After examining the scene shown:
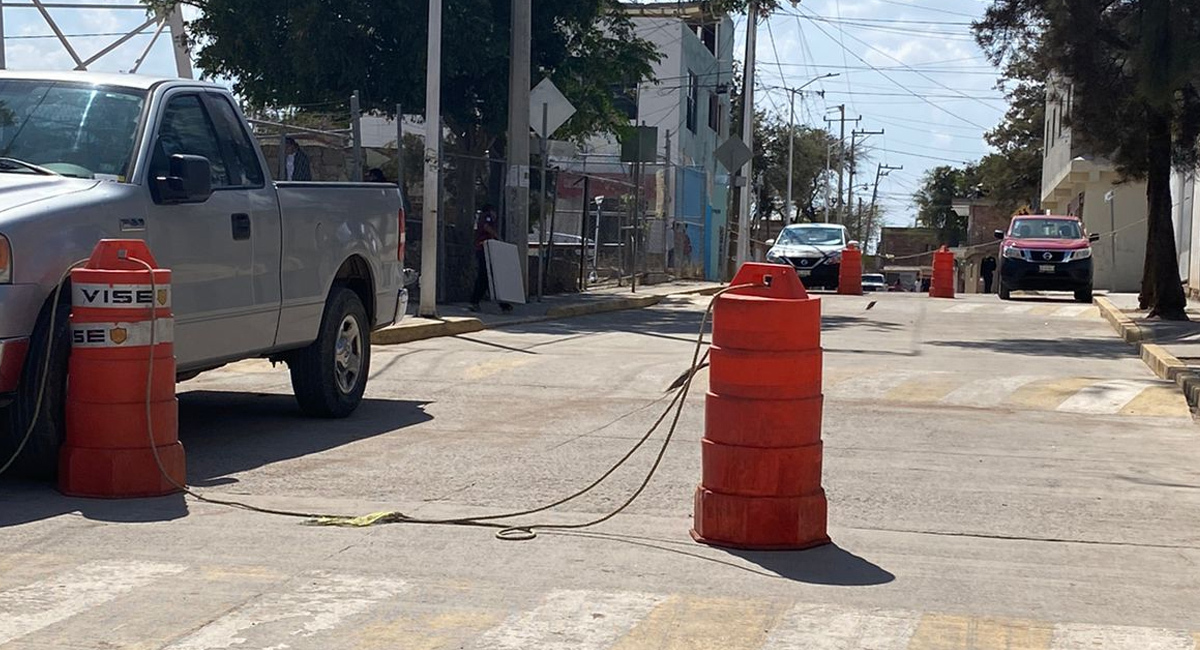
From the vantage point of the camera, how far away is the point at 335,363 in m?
10.6

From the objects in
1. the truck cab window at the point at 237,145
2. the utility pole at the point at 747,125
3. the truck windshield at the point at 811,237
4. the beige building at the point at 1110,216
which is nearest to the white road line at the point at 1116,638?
the truck cab window at the point at 237,145

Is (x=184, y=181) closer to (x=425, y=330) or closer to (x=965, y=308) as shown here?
(x=425, y=330)

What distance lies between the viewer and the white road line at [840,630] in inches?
198

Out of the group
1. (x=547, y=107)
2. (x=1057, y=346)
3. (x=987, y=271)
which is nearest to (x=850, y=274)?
(x=547, y=107)

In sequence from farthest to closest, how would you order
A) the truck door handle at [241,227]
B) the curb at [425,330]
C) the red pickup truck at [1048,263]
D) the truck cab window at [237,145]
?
1. the red pickup truck at [1048,263]
2. the curb at [425,330]
3. the truck cab window at [237,145]
4. the truck door handle at [241,227]

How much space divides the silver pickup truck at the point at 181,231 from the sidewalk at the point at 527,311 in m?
5.58

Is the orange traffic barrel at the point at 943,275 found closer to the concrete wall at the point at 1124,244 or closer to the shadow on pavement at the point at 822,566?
the concrete wall at the point at 1124,244

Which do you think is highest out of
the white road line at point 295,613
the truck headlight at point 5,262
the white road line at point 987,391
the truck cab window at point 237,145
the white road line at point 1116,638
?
the truck cab window at point 237,145

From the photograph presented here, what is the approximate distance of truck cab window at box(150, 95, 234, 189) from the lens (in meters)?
8.50

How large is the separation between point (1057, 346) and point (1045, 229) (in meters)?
13.4

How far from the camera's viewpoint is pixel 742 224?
38281mm

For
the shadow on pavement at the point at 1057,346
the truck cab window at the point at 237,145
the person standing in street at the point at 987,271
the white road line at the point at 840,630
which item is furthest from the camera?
the person standing in street at the point at 987,271

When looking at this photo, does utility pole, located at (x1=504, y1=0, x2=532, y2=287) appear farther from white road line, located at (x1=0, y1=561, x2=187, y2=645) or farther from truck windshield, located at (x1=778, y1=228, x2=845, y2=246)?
white road line, located at (x1=0, y1=561, x2=187, y2=645)

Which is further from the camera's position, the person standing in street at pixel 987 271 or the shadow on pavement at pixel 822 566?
the person standing in street at pixel 987 271
